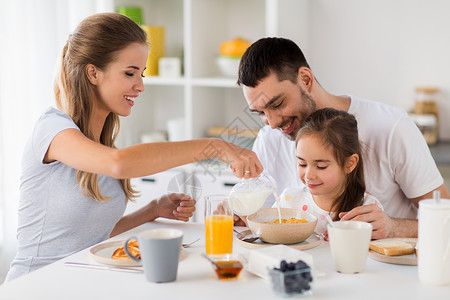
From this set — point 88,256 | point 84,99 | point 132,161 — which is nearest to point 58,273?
point 88,256

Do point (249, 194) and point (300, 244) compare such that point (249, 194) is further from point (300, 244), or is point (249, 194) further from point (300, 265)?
point (300, 265)

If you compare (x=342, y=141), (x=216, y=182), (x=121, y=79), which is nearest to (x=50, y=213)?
(x=121, y=79)

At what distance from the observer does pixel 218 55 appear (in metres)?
3.46

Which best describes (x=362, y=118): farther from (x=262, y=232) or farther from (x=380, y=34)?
(x=380, y=34)

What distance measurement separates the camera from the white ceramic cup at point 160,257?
4.05 feet

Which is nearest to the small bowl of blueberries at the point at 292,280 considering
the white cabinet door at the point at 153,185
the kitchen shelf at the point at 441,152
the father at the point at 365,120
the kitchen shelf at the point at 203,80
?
the father at the point at 365,120

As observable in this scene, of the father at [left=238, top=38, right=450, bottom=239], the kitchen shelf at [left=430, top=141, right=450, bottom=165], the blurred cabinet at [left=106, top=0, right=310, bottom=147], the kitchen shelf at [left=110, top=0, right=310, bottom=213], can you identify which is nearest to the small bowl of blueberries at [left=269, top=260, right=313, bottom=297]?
the father at [left=238, top=38, right=450, bottom=239]

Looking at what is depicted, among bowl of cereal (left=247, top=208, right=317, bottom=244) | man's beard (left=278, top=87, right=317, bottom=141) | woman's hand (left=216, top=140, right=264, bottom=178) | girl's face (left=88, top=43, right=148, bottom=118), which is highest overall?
girl's face (left=88, top=43, right=148, bottom=118)

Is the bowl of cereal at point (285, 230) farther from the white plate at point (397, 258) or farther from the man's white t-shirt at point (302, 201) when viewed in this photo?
the man's white t-shirt at point (302, 201)

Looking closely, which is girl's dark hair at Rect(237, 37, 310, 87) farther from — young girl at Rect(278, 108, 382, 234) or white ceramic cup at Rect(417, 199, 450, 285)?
white ceramic cup at Rect(417, 199, 450, 285)

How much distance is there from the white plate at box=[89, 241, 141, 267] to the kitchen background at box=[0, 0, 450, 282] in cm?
157

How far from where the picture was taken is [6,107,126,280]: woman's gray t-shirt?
1687mm

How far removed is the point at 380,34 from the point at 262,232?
6.81 feet

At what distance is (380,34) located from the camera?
3.22 meters
